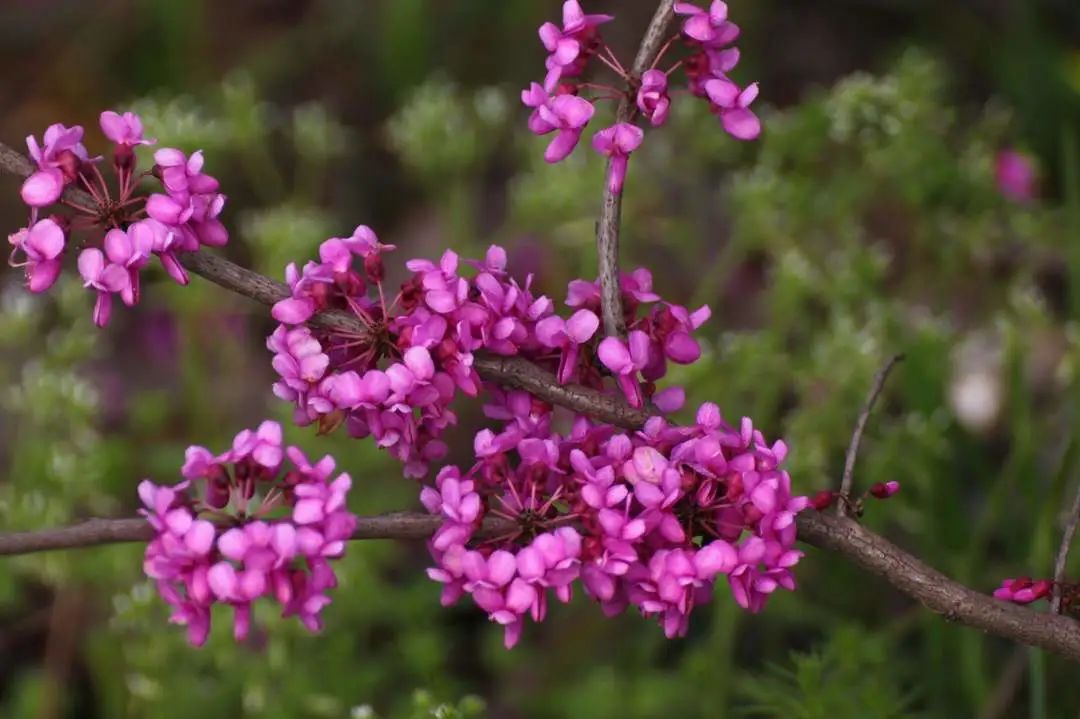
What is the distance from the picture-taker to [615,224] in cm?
138

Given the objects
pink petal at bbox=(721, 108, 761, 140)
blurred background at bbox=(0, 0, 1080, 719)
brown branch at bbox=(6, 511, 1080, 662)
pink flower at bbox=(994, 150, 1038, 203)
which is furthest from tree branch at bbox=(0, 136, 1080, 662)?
pink flower at bbox=(994, 150, 1038, 203)

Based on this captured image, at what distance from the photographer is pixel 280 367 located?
1.25 meters

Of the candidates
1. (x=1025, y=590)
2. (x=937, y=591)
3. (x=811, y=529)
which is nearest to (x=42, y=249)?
(x=811, y=529)

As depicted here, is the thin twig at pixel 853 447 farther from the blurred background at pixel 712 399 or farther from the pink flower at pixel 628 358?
the blurred background at pixel 712 399

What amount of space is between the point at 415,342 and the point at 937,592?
575mm

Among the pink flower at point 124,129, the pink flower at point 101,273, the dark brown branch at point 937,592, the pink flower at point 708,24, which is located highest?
the pink flower at point 708,24

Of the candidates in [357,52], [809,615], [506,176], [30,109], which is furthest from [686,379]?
[30,109]

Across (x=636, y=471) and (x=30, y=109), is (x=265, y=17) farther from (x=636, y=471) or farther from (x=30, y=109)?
(x=636, y=471)

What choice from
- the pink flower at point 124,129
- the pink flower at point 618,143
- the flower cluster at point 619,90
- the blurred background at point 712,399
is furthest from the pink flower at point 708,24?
the blurred background at point 712,399

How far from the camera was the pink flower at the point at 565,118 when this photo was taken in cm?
131

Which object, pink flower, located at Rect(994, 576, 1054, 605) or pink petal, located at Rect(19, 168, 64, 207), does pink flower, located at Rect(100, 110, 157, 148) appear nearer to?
pink petal, located at Rect(19, 168, 64, 207)

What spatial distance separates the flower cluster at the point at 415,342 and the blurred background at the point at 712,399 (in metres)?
0.51

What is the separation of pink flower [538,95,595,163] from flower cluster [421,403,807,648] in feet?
0.88

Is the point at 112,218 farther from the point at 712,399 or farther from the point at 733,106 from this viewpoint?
the point at 712,399
